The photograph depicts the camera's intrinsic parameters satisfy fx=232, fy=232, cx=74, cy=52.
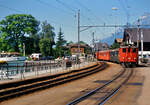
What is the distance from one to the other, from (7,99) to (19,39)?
55.2m

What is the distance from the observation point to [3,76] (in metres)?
17.5

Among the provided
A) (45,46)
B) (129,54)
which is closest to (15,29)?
(45,46)

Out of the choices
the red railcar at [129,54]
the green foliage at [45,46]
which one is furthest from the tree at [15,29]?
the red railcar at [129,54]

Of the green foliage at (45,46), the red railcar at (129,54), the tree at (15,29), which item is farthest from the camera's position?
the green foliage at (45,46)

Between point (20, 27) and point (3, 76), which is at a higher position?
point (20, 27)

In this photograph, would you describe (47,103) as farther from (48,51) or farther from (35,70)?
(48,51)

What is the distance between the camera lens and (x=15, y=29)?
209 feet

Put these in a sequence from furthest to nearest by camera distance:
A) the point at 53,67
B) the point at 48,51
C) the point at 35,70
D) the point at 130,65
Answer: the point at 48,51 → the point at 130,65 → the point at 53,67 → the point at 35,70

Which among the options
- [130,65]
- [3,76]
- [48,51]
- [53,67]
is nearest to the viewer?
[3,76]

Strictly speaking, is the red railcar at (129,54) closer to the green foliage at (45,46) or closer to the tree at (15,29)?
the tree at (15,29)

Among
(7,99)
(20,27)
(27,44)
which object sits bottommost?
(7,99)

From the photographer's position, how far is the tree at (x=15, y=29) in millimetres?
63219

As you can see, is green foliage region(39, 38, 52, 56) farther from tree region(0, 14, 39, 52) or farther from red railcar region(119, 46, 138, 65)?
red railcar region(119, 46, 138, 65)

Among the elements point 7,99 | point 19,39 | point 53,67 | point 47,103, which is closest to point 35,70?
point 53,67
